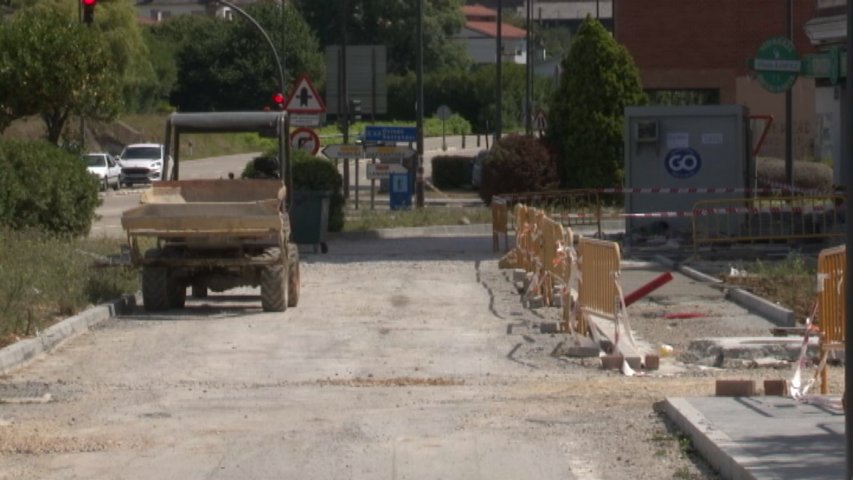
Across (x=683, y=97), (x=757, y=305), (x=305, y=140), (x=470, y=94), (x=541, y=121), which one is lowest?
(x=757, y=305)

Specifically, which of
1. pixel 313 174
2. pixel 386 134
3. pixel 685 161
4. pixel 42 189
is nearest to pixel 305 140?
pixel 313 174

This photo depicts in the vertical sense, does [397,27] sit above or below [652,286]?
above

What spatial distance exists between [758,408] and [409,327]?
7.72 meters

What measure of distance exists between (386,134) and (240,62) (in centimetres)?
5096

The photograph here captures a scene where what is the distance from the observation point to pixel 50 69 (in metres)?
33.5

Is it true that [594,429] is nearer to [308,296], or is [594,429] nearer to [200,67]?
[308,296]

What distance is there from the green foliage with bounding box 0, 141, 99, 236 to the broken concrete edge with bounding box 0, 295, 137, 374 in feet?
26.7

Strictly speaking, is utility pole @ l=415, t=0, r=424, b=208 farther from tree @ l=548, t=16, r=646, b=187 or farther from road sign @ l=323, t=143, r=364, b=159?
road sign @ l=323, t=143, r=364, b=159

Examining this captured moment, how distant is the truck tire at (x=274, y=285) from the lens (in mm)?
18812

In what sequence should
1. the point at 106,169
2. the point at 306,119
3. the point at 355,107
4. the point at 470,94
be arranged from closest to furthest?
the point at 306,119, the point at 355,107, the point at 106,169, the point at 470,94

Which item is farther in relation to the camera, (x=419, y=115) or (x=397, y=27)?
(x=397, y=27)

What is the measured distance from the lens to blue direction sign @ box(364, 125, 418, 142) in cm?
4233

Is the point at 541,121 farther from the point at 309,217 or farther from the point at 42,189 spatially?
the point at 42,189

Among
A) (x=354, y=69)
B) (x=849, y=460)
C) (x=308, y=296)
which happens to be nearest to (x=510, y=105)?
(x=354, y=69)
